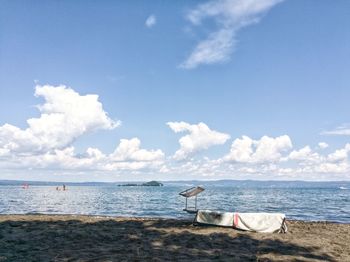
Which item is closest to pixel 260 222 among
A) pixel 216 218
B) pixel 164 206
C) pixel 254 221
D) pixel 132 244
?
pixel 254 221

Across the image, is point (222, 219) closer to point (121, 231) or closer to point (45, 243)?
point (121, 231)

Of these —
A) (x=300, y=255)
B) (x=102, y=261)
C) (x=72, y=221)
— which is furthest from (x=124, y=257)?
(x=72, y=221)

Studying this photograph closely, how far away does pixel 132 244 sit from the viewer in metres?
18.2

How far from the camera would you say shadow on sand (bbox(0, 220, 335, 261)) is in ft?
50.5

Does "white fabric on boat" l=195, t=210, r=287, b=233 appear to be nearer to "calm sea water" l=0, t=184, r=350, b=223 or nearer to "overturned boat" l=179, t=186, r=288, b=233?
"overturned boat" l=179, t=186, r=288, b=233

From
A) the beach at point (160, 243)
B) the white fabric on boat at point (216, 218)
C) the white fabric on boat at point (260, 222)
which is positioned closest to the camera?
the beach at point (160, 243)

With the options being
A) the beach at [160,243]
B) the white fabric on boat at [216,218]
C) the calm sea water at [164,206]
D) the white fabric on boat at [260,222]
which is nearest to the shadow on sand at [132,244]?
the beach at [160,243]

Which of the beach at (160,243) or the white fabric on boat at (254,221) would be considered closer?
the beach at (160,243)

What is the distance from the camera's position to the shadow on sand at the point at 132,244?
15398 mm

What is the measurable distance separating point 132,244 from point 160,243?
137cm

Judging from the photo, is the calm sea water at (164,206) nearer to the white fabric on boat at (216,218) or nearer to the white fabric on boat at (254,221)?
the white fabric on boat at (216,218)

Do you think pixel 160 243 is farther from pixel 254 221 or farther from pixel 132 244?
pixel 254 221

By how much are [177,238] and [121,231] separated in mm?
4004

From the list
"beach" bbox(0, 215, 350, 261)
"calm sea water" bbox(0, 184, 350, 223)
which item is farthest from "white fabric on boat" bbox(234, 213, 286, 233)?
"calm sea water" bbox(0, 184, 350, 223)
